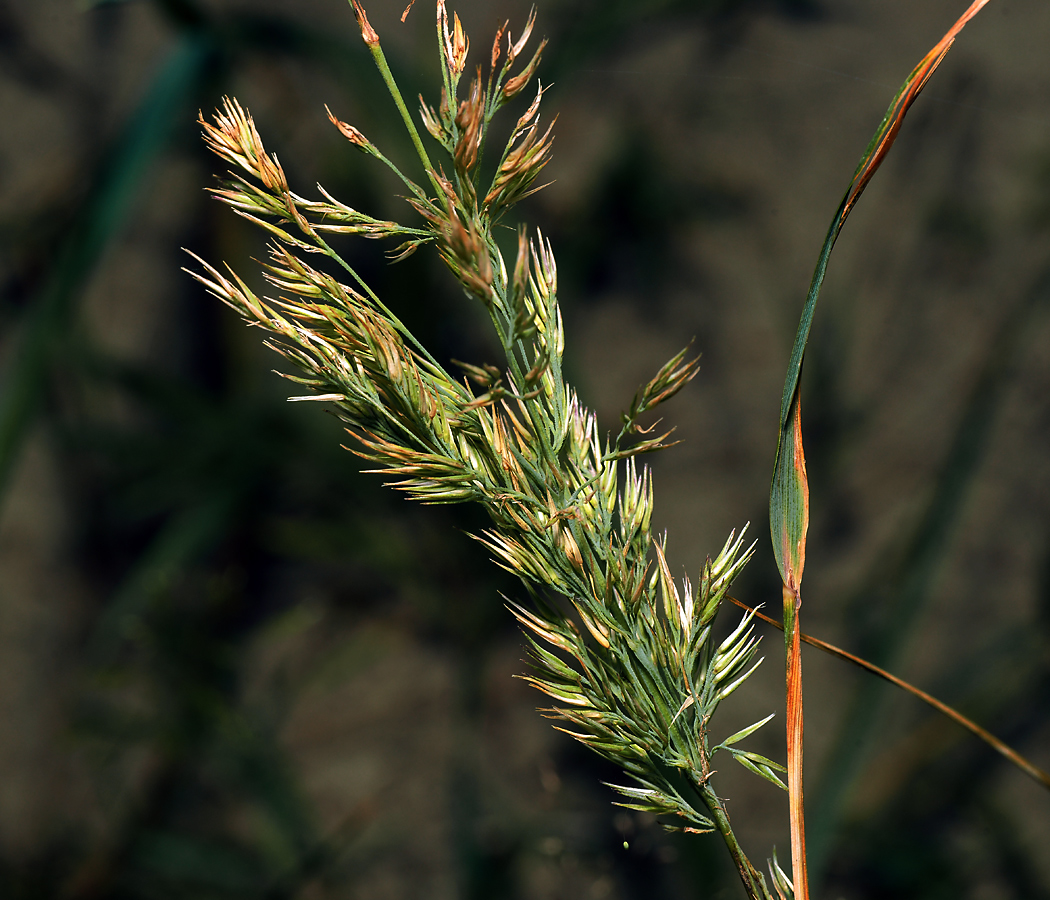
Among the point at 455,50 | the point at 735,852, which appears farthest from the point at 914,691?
the point at 455,50

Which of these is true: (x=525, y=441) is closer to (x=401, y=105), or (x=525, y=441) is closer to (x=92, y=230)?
(x=401, y=105)

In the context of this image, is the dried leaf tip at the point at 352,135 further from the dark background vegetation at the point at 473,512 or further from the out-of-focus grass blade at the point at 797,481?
the dark background vegetation at the point at 473,512

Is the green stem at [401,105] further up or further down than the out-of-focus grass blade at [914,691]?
further up

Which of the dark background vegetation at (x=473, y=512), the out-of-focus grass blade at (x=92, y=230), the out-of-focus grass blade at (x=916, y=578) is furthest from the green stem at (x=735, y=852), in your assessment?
the dark background vegetation at (x=473, y=512)

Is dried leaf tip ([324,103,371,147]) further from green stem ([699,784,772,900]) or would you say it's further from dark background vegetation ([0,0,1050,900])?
dark background vegetation ([0,0,1050,900])

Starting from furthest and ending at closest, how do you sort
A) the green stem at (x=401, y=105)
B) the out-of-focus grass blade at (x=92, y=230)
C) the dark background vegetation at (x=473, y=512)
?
the dark background vegetation at (x=473, y=512), the out-of-focus grass blade at (x=92, y=230), the green stem at (x=401, y=105)
